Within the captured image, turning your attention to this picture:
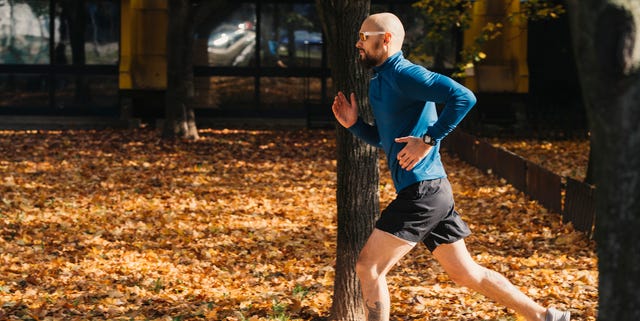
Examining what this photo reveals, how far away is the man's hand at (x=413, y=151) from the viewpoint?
5.67 metres

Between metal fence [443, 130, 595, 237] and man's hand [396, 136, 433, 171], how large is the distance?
18.2 feet

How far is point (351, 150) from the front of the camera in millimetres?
7266

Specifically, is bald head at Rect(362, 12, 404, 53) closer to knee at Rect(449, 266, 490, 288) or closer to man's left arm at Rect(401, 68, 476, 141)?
man's left arm at Rect(401, 68, 476, 141)

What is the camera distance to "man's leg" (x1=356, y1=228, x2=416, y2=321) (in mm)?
5805

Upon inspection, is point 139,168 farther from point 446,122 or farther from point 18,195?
point 446,122

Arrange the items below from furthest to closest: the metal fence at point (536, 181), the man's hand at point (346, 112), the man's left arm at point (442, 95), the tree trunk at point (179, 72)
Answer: the tree trunk at point (179, 72)
the metal fence at point (536, 181)
the man's hand at point (346, 112)
the man's left arm at point (442, 95)

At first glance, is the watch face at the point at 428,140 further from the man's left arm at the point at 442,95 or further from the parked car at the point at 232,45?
the parked car at the point at 232,45

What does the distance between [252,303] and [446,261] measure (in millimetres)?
2640

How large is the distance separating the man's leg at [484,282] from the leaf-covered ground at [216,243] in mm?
1684

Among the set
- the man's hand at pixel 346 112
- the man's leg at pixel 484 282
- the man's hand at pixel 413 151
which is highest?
the man's hand at pixel 346 112

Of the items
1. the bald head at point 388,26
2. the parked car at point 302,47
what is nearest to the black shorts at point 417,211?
the bald head at point 388,26

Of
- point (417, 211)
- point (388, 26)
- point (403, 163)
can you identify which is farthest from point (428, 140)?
point (388, 26)

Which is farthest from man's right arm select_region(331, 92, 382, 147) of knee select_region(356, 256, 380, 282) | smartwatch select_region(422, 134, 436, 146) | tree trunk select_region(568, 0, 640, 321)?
tree trunk select_region(568, 0, 640, 321)

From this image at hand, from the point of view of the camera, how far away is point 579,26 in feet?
12.4
